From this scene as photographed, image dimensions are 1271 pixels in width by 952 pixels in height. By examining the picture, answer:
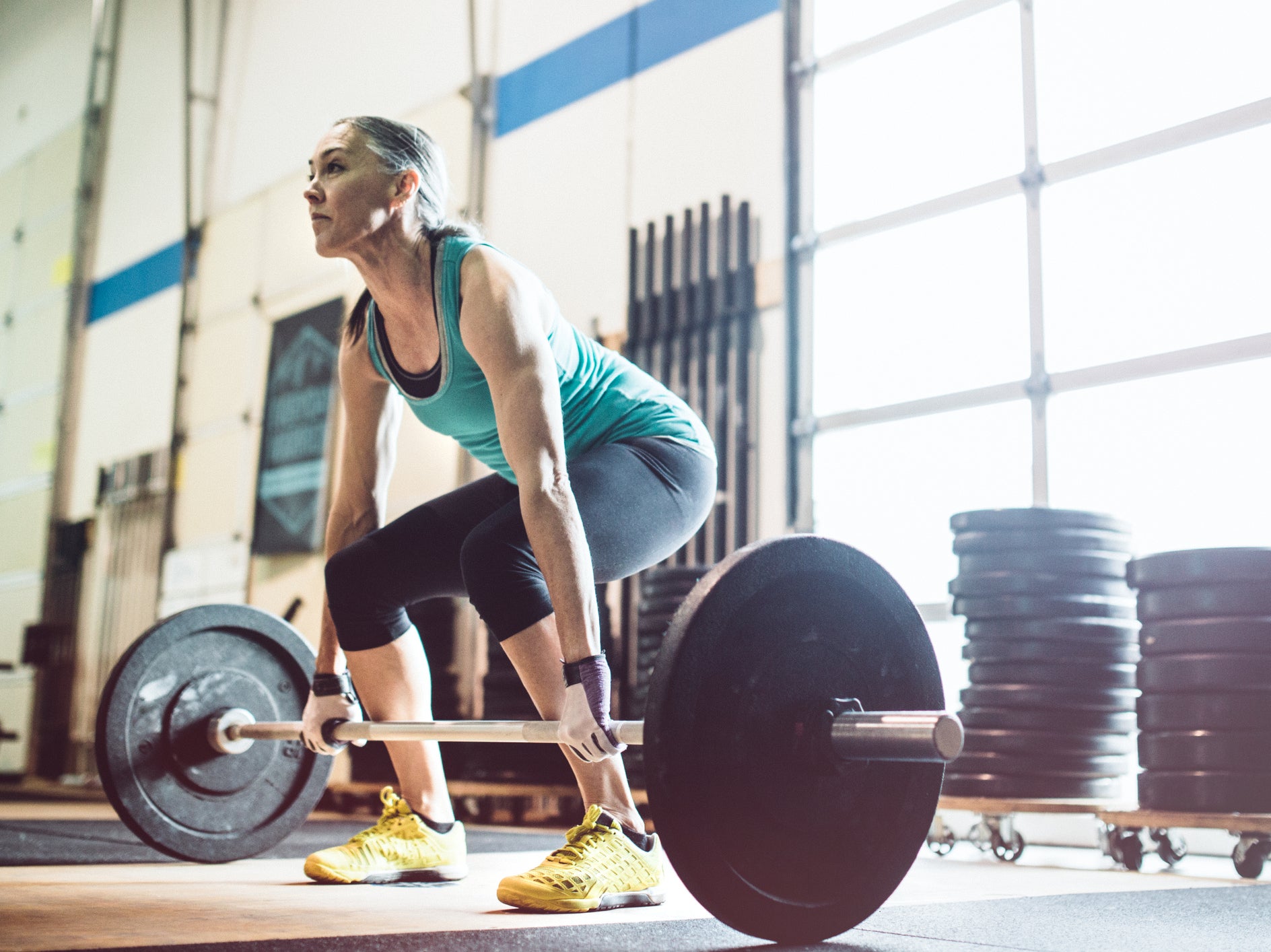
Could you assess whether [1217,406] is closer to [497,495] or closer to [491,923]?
[497,495]

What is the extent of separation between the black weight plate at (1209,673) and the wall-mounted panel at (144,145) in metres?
7.54

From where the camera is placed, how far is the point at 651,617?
4469mm

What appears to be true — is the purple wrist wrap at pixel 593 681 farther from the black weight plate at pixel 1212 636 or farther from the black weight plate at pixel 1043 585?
the black weight plate at pixel 1043 585

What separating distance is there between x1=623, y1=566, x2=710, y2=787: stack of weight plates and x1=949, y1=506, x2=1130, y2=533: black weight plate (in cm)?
107

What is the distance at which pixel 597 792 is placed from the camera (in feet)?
6.06

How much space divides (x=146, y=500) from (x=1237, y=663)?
24.4 feet

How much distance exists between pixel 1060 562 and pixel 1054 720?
1.42 feet

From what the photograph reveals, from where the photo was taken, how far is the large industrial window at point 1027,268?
12.7ft

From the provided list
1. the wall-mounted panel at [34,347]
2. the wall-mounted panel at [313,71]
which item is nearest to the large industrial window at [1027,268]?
the wall-mounted panel at [313,71]

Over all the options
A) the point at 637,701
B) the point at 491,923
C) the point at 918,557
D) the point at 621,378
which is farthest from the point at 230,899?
the point at 918,557

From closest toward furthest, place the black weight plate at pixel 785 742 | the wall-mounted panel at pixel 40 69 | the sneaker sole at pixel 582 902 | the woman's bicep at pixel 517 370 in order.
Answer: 1. the black weight plate at pixel 785 742
2. the woman's bicep at pixel 517 370
3. the sneaker sole at pixel 582 902
4. the wall-mounted panel at pixel 40 69

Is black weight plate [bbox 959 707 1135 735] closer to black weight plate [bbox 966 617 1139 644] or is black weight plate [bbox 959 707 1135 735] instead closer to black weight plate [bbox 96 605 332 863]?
black weight plate [bbox 966 617 1139 644]

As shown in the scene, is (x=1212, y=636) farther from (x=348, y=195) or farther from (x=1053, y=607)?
(x=348, y=195)

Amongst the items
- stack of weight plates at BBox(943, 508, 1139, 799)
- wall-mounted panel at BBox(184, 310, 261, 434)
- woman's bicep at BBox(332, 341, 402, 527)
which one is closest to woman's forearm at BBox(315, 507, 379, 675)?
woman's bicep at BBox(332, 341, 402, 527)
